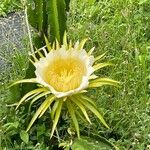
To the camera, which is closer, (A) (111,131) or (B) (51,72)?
(B) (51,72)

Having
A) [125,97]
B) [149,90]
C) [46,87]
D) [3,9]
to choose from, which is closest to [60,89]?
[46,87]

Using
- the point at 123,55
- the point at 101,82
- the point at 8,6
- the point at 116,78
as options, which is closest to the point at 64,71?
the point at 101,82

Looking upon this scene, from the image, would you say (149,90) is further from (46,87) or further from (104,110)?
(46,87)

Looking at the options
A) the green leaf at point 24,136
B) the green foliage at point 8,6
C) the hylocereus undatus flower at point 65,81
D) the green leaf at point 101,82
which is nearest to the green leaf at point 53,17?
the hylocereus undatus flower at point 65,81

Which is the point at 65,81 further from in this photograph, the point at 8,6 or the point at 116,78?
the point at 8,6

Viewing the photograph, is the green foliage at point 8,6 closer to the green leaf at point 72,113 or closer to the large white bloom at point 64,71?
the large white bloom at point 64,71

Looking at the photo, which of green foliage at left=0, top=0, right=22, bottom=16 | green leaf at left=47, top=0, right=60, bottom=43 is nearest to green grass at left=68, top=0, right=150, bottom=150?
green leaf at left=47, top=0, right=60, bottom=43
